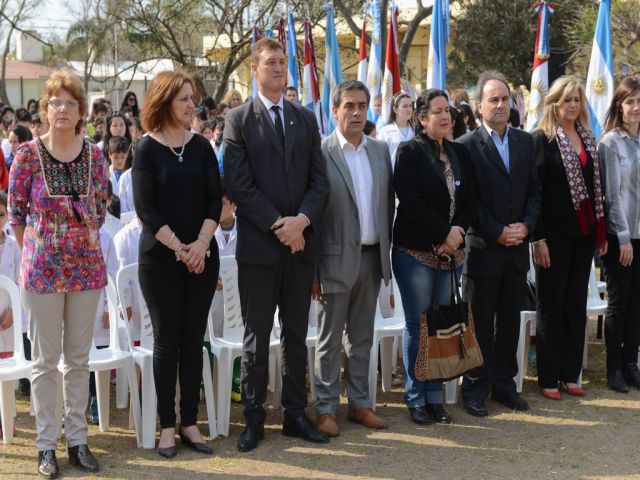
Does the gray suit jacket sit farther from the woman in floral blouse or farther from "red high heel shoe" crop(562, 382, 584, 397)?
"red high heel shoe" crop(562, 382, 584, 397)

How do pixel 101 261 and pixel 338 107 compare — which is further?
pixel 338 107

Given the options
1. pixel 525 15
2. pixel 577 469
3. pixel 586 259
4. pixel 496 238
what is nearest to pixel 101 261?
pixel 496 238

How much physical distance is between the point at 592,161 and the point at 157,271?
2.90 m

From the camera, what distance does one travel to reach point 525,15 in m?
23.8

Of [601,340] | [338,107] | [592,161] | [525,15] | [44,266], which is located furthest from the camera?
[525,15]

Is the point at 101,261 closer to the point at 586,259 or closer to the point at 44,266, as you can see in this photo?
the point at 44,266

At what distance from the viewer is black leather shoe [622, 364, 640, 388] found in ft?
20.2

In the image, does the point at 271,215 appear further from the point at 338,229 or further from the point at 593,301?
the point at 593,301

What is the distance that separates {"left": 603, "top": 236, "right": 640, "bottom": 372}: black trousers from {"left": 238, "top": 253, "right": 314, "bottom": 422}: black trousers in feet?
7.30

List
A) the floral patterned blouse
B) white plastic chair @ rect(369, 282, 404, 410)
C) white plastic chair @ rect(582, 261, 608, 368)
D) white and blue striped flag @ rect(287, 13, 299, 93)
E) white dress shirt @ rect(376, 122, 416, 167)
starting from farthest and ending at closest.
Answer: white and blue striped flag @ rect(287, 13, 299, 93)
white dress shirt @ rect(376, 122, 416, 167)
white plastic chair @ rect(582, 261, 608, 368)
white plastic chair @ rect(369, 282, 404, 410)
the floral patterned blouse

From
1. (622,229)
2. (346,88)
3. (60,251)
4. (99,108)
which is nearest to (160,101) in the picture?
(60,251)

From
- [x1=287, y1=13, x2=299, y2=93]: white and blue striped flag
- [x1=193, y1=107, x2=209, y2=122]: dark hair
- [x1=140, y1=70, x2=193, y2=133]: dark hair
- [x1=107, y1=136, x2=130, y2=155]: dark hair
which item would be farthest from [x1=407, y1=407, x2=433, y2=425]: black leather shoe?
A: [x1=287, y1=13, x2=299, y2=93]: white and blue striped flag

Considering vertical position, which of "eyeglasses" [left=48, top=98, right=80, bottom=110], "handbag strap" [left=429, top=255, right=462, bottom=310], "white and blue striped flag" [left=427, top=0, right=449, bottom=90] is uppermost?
"white and blue striped flag" [left=427, top=0, right=449, bottom=90]

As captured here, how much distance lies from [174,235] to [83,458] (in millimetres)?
1233
